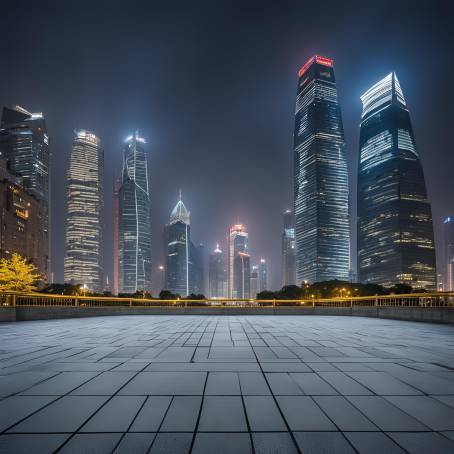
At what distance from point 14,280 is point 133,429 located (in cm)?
5525

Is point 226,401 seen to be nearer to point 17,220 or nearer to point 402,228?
point 17,220

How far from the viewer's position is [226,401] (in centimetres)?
377

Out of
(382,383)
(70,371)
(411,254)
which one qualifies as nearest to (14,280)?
(70,371)

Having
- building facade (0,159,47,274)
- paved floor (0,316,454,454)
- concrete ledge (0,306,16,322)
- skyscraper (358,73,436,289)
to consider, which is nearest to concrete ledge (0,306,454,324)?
concrete ledge (0,306,16,322)

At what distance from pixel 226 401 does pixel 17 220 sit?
516ft

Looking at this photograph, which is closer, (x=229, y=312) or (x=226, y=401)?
(x=226, y=401)

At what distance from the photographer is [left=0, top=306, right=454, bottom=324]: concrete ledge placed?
14.7 meters

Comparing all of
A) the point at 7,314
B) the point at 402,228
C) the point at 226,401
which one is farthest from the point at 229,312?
the point at 402,228

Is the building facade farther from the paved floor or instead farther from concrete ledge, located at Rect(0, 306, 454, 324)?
the paved floor

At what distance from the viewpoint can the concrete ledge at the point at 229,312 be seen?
14.7 meters

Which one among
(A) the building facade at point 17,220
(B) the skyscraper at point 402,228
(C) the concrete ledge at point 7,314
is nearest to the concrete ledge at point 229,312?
(C) the concrete ledge at point 7,314

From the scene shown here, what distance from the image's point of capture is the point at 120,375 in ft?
16.1

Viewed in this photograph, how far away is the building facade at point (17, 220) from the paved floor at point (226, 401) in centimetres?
13965

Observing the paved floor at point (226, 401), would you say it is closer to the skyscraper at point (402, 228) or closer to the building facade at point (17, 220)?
the building facade at point (17, 220)
